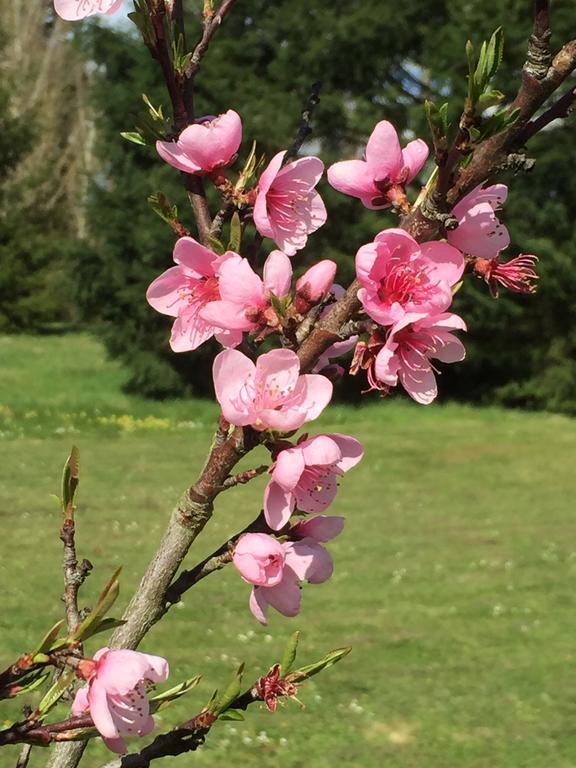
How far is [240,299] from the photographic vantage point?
1.32 metres

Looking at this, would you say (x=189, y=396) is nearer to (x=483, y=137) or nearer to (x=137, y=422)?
(x=137, y=422)

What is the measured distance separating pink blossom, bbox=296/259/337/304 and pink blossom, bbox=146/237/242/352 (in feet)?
0.40

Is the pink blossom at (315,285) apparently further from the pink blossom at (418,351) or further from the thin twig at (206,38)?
the thin twig at (206,38)

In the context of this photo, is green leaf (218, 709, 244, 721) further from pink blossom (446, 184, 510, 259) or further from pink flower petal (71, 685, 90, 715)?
pink blossom (446, 184, 510, 259)

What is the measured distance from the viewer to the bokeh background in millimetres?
7148

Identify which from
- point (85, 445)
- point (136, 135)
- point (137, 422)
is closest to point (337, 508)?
point (85, 445)

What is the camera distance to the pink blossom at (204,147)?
→ 55.9 inches

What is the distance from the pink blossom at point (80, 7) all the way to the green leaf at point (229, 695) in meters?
0.88

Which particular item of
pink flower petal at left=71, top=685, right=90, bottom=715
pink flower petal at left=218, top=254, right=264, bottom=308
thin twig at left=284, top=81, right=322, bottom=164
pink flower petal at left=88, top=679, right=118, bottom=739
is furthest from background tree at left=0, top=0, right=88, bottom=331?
pink flower petal at left=88, top=679, right=118, bottom=739

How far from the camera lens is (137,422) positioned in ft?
63.1

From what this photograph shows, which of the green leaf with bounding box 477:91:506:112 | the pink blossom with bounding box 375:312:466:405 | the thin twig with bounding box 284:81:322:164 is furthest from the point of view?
the thin twig with bounding box 284:81:322:164

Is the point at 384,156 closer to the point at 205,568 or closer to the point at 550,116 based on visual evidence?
the point at 550,116

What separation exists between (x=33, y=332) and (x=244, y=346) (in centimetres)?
3159

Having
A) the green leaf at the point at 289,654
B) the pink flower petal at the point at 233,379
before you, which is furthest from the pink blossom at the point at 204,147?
the green leaf at the point at 289,654
